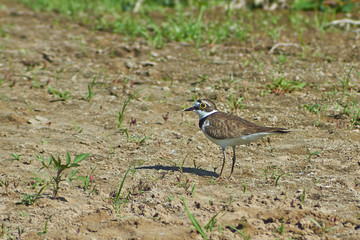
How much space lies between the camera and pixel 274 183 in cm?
533

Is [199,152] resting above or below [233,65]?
below

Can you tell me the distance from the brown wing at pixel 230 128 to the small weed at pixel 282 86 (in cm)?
224

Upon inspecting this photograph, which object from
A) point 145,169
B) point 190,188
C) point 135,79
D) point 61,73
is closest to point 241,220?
point 190,188

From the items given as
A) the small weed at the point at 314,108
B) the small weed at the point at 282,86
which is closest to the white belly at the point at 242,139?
the small weed at the point at 314,108

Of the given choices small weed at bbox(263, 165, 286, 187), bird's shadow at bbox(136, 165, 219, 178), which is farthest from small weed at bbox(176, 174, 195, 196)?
small weed at bbox(263, 165, 286, 187)

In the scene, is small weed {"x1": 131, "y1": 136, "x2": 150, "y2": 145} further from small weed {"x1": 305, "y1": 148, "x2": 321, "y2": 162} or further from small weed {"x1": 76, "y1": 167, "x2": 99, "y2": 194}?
small weed {"x1": 305, "y1": 148, "x2": 321, "y2": 162}

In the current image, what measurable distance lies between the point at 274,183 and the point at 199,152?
124cm

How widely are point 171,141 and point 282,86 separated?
2.33 m

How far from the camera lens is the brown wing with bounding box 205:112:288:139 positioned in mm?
5379

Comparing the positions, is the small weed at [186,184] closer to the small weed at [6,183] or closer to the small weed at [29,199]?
the small weed at [29,199]

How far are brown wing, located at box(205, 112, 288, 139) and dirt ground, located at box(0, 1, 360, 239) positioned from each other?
508mm

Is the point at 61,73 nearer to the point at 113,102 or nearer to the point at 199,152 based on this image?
the point at 113,102

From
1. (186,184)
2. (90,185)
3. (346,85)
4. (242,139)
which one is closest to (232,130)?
(242,139)

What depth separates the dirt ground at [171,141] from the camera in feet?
15.0
